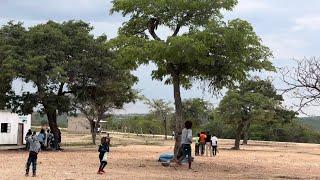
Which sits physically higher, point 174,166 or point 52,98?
point 52,98

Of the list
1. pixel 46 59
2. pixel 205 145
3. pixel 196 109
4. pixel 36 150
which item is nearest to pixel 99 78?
pixel 46 59

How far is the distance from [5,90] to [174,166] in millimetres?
16487

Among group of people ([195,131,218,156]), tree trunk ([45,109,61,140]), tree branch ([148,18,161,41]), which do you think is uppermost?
tree branch ([148,18,161,41])

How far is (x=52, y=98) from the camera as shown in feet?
116

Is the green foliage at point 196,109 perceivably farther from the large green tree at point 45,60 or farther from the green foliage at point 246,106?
the large green tree at point 45,60

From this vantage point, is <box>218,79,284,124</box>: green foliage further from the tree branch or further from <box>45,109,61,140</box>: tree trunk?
the tree branch

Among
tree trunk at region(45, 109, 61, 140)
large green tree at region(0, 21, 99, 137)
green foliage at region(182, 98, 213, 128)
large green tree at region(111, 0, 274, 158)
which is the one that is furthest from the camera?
green foliage at region(182, 98, 213, 128)

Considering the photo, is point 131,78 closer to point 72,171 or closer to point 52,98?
point 52,98

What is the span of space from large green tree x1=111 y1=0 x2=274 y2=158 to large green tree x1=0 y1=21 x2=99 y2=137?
11.0 meters

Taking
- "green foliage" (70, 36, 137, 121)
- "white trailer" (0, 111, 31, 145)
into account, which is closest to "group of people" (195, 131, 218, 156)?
"green foliage" (70, 36, 137, 121)

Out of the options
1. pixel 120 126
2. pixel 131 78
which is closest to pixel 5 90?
pixel 131 78

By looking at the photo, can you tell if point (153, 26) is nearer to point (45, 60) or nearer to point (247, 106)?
point (45, 60)

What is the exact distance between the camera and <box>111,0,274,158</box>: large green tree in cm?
2108

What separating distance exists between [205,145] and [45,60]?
11767mm
